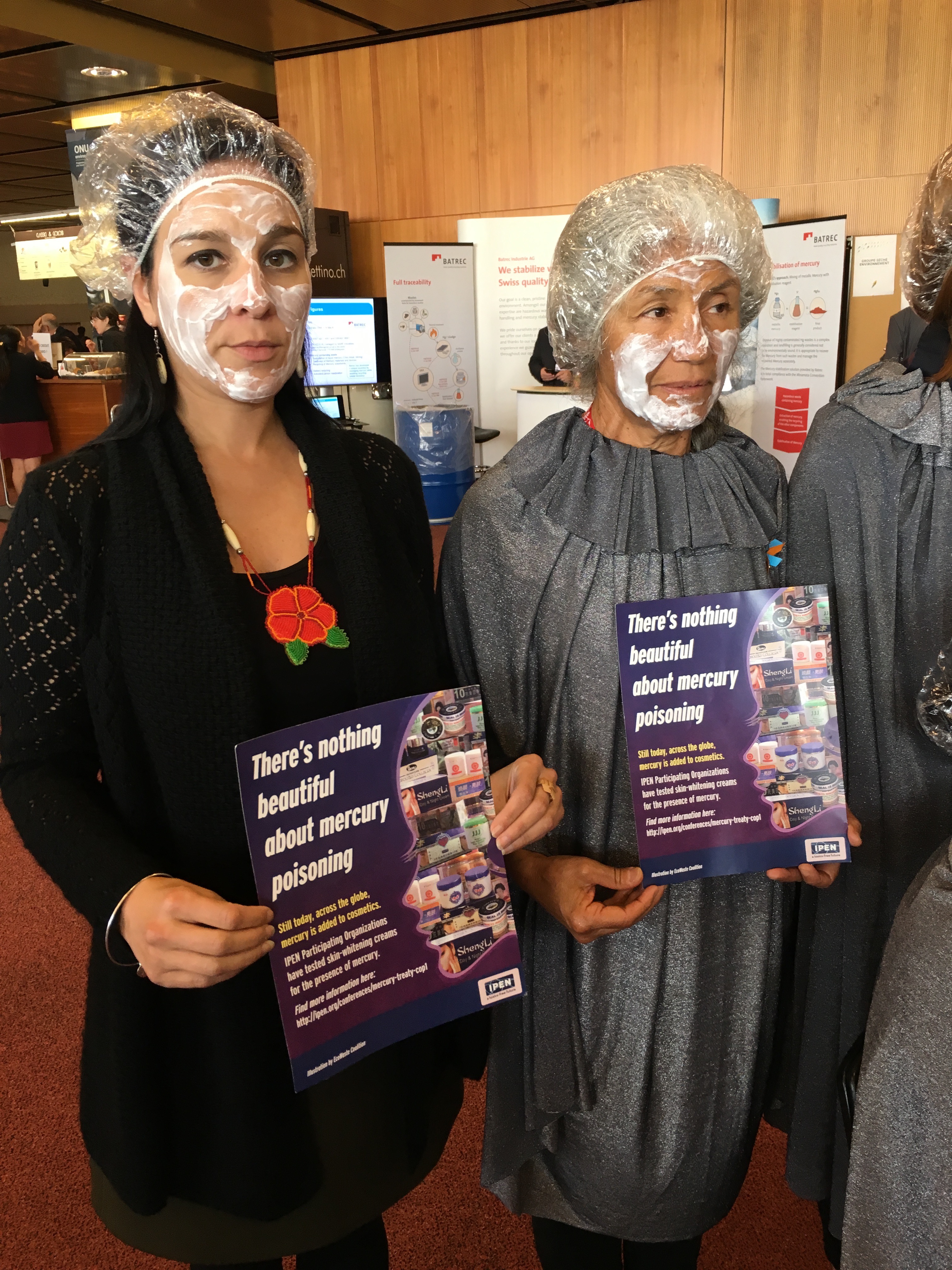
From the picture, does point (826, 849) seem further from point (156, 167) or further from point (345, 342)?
point (345, 342)

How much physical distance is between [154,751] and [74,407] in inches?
313

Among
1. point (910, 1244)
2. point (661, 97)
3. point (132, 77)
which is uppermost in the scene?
point (132, 77)

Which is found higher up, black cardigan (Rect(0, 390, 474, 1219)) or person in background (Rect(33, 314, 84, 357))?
person in background (Rect(33, 314, 84, 357))

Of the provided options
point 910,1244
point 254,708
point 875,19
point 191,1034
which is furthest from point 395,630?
point 875,19

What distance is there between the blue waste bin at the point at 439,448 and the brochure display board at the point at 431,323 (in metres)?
0.32

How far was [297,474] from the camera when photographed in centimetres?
124

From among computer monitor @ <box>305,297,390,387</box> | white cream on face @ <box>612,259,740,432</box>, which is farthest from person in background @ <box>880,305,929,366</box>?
computer monitor @ <box>305,297,390,387</box>

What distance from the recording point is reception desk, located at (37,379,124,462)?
7.84m

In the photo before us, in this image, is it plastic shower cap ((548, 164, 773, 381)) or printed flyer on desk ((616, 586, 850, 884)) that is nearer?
printed flyer on desk ((616, 586, 850, 884))

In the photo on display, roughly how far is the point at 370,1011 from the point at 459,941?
0.12 meters

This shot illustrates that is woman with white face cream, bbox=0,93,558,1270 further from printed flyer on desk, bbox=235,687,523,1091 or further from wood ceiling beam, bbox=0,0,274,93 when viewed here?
wood ceiling beam, bbox=0,0,274,93

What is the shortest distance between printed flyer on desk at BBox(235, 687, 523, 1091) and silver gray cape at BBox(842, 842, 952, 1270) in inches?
15.3

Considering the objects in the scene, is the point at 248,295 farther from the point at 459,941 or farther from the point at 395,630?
the point at 459,941

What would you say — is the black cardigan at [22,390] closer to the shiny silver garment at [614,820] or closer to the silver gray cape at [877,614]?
the shiny silver garment at [614,820]
